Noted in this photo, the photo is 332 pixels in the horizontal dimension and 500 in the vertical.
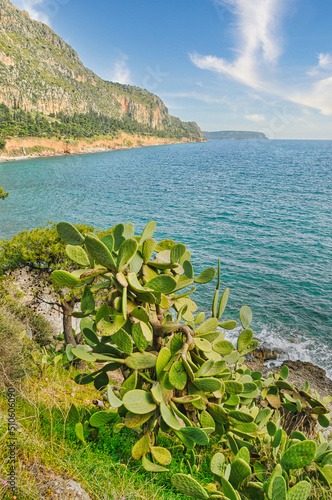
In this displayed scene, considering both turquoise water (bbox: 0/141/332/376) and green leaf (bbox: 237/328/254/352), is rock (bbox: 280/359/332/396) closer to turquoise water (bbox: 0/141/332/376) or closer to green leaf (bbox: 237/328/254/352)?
turquoise water (bbox: 0/141/332/376)

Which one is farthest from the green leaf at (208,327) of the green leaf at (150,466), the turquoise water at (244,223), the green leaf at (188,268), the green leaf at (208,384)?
the turquoise water at (244,223)

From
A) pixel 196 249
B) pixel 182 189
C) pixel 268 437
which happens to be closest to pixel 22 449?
pixel 268 437

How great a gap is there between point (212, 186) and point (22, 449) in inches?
1447

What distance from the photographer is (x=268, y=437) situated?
265 centimetres

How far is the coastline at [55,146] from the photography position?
223ft

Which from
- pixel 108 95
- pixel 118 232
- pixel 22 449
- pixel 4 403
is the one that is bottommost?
pixel 4 403

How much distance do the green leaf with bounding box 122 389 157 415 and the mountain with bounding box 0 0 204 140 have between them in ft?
347

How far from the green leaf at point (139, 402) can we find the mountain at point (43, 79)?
106 metres

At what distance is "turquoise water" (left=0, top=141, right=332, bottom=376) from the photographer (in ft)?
35.5

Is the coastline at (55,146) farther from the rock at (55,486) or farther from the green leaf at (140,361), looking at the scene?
the green leaf at (140,361)

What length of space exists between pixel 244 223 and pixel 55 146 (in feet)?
251

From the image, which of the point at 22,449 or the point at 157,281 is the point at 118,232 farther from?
the point at 22,449

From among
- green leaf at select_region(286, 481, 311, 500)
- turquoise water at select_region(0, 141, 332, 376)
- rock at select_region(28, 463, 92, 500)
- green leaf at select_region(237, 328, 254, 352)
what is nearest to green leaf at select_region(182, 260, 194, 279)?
green leaf at select_region(237, 328, 254, 352)

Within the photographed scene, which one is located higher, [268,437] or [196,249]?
[268,437]
